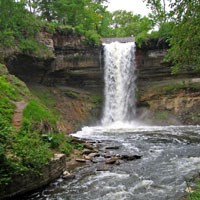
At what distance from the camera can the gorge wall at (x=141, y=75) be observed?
88.1ft

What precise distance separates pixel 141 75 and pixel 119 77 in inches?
79.9

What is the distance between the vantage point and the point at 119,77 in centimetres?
2967

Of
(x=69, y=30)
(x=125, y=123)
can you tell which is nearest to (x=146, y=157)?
(x=125, y=123)

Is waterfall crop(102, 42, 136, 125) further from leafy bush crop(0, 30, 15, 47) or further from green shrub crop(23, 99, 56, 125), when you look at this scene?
green shrub crop(23, 99, 56, 125)

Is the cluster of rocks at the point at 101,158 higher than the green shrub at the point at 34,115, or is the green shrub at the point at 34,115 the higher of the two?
the green shrub at the point at 34,115

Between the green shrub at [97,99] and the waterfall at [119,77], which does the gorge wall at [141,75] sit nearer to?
the waterfall at [119,77]

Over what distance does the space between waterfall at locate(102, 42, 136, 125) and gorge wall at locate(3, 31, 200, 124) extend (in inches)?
22.2

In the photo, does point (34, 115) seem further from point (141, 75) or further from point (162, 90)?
point (141, 75)

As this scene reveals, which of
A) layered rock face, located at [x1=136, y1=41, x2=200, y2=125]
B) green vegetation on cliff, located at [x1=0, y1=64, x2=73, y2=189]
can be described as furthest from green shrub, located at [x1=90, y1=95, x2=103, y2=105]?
green vegetation on cliff, located at [x1=0, y1=64, x2=73, y2=189]

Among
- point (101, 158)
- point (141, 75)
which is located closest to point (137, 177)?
point (101, 158)

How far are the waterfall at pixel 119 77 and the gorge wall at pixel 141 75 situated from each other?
564 millimetres

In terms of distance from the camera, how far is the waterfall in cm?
2917

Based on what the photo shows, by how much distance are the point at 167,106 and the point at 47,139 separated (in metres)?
17.9

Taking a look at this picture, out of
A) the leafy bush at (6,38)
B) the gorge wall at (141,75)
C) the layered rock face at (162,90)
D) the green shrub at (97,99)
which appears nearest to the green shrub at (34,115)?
the leafy bush at (6,38)
